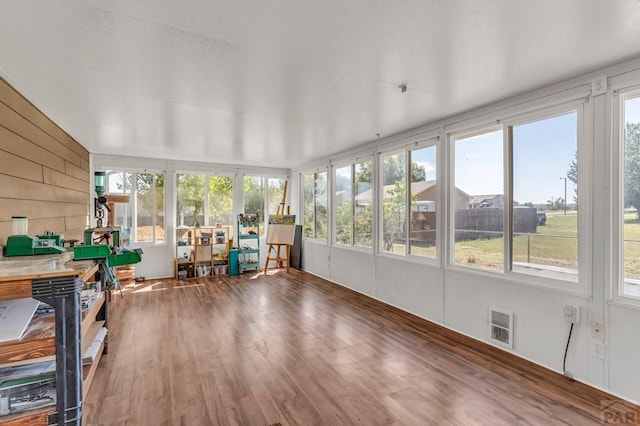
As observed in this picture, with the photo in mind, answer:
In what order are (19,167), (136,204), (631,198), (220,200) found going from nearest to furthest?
1. (631,198)
2. (19,167)
3. (136,204)
4. (220,200)

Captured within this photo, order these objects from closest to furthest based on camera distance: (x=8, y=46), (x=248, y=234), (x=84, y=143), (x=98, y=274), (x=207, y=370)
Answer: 1. (x=8, y=46)
2. (x=207, y=370)
3. (x=98, y=274)
4. (x=84, y=143)
5. (x=248, y=234)

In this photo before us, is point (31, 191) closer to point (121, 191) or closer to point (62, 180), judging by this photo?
point (62, 180)

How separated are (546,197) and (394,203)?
200 cm

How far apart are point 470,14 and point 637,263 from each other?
2.21 m

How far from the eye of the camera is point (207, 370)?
2680 mm

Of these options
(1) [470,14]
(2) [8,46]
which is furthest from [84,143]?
(1) [470,14]

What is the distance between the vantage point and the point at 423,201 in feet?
13.3

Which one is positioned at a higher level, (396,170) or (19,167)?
(396,170)

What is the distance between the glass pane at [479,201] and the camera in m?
3.18

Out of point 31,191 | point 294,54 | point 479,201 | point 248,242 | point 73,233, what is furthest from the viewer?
point 248,242

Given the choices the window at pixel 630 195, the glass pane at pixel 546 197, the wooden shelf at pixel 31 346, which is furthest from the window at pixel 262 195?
the window at pixel 630 195

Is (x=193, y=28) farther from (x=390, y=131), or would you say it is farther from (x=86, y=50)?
(x=390, y=131)

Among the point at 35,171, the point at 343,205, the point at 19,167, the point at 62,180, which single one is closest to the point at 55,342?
the point at 19,167

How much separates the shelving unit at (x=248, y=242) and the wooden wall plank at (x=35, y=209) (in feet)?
10.4
